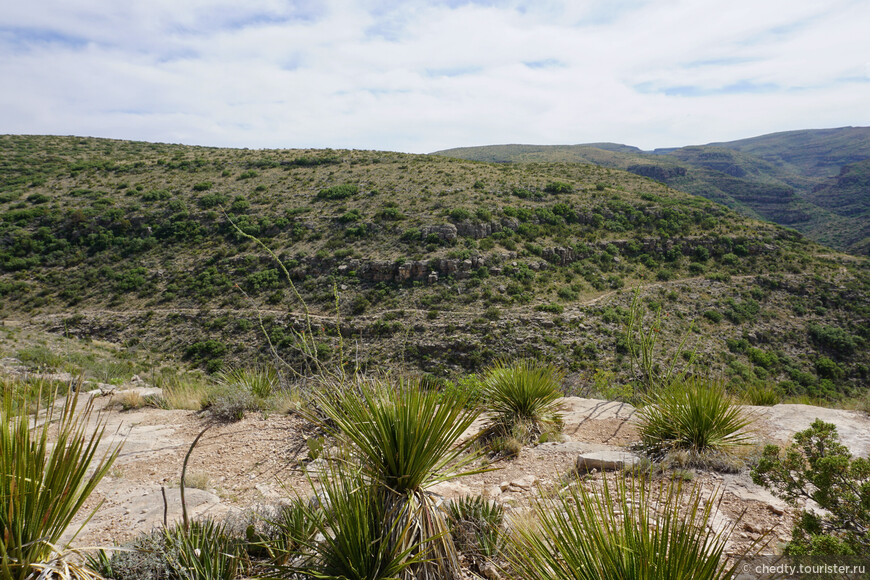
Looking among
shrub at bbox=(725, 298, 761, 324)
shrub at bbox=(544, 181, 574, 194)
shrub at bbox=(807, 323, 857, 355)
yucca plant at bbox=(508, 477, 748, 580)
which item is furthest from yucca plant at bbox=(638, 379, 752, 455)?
shrub at bbox=(544, 181, 574, 194)

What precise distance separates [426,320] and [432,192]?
544 inches

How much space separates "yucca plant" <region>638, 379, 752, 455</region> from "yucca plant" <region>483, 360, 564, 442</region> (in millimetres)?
1448

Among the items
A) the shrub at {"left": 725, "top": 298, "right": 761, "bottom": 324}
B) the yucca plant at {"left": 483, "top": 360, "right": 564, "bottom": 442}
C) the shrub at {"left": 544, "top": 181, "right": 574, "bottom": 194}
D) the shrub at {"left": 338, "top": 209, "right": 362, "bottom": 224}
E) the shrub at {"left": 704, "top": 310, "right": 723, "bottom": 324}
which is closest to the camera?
the yucca plant at {"left": 483, "top": 360, "right": 564, "bottom": 442}

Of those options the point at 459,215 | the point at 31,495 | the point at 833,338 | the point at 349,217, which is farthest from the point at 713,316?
the point at 31,495

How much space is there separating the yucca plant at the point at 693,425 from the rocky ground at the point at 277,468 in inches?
16.1

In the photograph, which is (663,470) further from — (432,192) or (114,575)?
(432,192)

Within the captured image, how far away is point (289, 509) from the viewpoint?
10.3 ft

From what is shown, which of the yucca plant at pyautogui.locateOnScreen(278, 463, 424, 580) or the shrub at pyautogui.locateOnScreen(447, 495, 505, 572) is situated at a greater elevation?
the yucca plant at pyautogui.locateOnScreen(278, 463, 424, 580)

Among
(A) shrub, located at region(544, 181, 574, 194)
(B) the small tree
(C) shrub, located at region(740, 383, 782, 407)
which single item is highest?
(A) shrub, located at region(544, 181, 574, 194)

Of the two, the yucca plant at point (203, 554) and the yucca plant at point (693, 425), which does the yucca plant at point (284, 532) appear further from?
the yucca plant at point (693, 425)

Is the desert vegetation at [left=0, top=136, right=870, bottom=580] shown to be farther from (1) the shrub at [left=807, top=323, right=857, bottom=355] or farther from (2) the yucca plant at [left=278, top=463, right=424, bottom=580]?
(1) the shrub at [left=807, top=323, right=857, bottom=355]

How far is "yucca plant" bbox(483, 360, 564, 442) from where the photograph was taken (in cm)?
583

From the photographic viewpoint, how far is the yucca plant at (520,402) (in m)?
5.83

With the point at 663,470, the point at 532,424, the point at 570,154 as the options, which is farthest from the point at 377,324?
the point at 570,154
